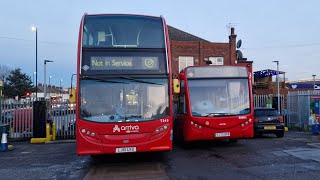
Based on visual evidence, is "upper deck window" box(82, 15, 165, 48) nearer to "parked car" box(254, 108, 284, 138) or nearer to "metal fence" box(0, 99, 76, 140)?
"parked car" box(254, 108, 284, 138)

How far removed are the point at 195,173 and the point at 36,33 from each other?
33497 millimetres

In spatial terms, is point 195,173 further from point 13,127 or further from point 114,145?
point 13,127

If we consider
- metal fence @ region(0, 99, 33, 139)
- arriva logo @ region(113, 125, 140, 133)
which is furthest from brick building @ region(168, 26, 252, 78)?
arriva logo @ region(113, 125, 140, 133)

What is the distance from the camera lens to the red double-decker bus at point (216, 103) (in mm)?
13711

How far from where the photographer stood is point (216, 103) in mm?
14023

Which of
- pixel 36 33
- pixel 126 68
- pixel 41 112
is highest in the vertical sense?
pixel 36 33

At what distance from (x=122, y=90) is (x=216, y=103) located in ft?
15.1

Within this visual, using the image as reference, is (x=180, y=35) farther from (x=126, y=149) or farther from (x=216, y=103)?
(x=126, y=149)

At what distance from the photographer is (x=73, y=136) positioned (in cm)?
2105

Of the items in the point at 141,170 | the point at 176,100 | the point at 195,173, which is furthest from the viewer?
the point at 176,100

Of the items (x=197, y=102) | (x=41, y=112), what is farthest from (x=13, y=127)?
(x=197, y=102)

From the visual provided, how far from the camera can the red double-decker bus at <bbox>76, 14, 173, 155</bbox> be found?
10.4 meters

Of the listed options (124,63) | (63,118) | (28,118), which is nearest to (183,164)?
(124,63)

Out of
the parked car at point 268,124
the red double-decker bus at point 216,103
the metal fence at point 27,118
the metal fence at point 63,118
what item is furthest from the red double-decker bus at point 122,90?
the metal fence at point 63,118
